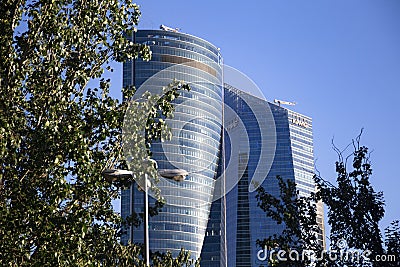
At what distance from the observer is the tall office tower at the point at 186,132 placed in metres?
119

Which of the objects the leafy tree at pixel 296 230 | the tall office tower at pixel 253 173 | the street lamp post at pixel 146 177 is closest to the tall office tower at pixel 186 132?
the tall office tower at pixel 253 173

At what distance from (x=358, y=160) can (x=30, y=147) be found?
6.16 meters

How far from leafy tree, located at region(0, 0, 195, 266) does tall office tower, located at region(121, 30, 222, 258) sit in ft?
334

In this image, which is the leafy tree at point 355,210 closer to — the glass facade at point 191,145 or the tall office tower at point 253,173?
the glass facade at point 191,145

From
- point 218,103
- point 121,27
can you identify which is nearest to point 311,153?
point 218,103

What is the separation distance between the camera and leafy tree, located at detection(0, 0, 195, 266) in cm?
1223

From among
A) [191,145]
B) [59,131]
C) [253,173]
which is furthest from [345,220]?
[253,173]

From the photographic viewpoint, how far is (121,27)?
49.4 ft

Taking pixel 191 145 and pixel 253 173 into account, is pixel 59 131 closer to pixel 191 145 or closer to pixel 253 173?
pixel 191 145

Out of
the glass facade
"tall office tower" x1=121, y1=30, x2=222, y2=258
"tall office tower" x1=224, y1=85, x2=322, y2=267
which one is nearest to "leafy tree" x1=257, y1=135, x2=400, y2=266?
the glass facade

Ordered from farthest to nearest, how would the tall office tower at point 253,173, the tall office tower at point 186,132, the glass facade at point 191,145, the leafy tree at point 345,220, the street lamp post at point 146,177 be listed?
the tall office tower at point 253,173, the tall office tower at point 186,132, the glass facade at point 191,145, the street lamp post at point 146,177, the leafy tree at point 345,220

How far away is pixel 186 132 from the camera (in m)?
119

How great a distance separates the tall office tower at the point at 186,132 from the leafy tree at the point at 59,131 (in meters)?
102

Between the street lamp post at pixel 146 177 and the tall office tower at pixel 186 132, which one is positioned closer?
the street lamp post at pixel 146 177
